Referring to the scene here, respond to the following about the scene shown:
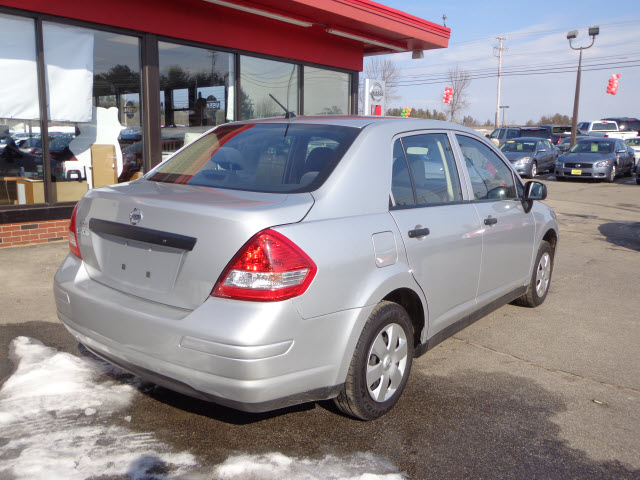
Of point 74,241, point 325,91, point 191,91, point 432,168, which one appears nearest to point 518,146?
point 325,91

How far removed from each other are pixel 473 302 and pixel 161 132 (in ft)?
21.9

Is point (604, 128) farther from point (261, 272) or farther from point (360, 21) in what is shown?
point (261, 272)

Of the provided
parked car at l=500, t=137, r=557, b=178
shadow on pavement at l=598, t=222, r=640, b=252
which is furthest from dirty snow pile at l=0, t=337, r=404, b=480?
parked car at l=500, t=137, r=557, b=178

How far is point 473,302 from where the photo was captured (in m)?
4.26

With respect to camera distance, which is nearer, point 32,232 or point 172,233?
point 172,233

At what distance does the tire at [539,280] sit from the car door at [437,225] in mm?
1483

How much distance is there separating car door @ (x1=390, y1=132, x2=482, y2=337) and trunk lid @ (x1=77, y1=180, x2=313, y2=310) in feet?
2.63

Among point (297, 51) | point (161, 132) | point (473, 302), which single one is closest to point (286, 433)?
point (473, 302)

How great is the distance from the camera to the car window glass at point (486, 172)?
14.3 feet

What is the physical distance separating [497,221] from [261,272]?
2.39 m

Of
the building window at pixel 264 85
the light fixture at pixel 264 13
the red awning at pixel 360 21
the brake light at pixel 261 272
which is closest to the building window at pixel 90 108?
the light fixture at pixel 264 13

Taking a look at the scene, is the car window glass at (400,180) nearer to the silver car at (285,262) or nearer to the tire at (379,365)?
the silver car at (285,262)

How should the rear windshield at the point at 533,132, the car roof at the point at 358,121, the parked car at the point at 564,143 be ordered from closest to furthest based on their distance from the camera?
the car roof at the point at 358,121, the rear windshield at the point at 533,132, the parked car at the point at 564,143

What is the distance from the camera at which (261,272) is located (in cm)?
266
